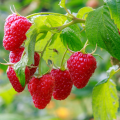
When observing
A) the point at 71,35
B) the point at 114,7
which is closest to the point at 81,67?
the point at 71,35

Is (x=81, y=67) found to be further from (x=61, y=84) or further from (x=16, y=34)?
(x=16, y=34)

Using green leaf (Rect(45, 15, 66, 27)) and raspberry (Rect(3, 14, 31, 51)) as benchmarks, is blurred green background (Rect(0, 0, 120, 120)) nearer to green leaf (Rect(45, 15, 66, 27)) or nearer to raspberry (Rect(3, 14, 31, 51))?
green leaf (Rect(45, 15, 66, 27))

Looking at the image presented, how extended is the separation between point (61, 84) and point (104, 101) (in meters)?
0.21

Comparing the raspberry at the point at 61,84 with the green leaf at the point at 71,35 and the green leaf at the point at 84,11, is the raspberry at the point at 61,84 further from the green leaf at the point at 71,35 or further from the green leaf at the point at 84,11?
the green leaf at the point at 84,11

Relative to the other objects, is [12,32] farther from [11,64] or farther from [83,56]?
[83,56]

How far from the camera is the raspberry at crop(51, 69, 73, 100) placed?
108 cm

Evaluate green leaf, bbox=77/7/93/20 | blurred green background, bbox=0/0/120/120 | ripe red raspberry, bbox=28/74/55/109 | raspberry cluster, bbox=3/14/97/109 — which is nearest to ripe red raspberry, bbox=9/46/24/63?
raspberry cluster, bbox=3/14/97/109

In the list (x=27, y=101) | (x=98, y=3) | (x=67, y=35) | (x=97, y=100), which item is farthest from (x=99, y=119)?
(x=98, y=3)

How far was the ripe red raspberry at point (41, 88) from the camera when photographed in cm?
98

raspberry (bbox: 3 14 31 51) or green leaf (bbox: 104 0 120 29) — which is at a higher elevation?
green leaf (bbox: 104 0 120 29)

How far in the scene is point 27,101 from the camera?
9.87 feet

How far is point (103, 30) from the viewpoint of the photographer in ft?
2.88

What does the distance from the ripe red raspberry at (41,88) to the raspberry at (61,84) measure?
0.29ft

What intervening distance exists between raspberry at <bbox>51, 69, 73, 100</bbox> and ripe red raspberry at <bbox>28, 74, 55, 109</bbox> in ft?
0.29
